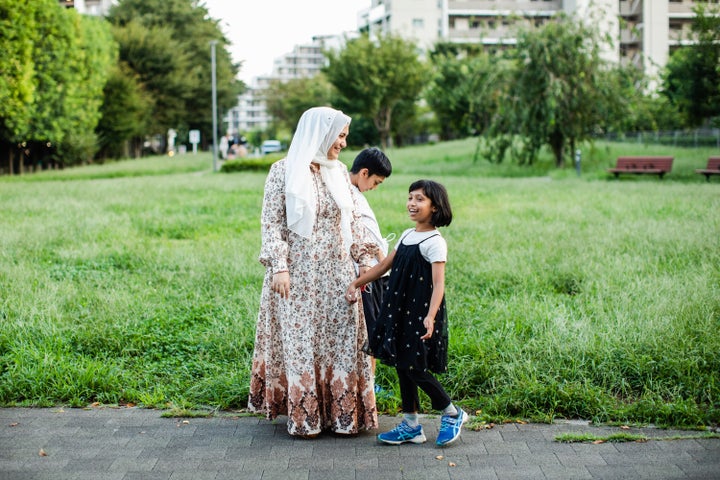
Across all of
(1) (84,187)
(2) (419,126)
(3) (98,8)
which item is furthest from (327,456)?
(3) (98,8)

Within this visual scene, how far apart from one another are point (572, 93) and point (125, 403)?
23.9 m

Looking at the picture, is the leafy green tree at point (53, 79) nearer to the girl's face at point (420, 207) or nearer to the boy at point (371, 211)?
the boy at point (371, 211)

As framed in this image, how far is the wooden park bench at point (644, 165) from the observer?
24.2m

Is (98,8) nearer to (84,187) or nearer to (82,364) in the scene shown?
(84,187)

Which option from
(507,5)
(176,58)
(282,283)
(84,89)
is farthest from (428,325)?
(507,5)

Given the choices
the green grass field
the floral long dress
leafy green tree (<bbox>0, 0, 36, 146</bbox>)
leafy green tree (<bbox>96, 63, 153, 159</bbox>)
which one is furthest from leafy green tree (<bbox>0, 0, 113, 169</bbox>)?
the floral long dress

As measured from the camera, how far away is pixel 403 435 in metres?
4.35

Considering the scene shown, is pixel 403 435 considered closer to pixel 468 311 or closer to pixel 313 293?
pixel 313 293

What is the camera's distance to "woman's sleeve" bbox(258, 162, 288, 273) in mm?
4340

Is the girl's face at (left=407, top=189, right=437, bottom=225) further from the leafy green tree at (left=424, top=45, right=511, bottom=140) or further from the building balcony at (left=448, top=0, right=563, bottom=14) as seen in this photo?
the building balcony at (left=448, top=0, right=563, bottom=14)

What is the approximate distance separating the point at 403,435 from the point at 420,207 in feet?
4.21

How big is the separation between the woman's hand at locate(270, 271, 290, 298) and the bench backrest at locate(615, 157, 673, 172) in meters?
22.1

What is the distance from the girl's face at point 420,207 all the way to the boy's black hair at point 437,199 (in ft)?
0.06

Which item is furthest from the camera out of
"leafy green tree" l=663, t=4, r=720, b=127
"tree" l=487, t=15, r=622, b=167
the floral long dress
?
"leafy green tree" l=663, t=4, r=720, b=127
